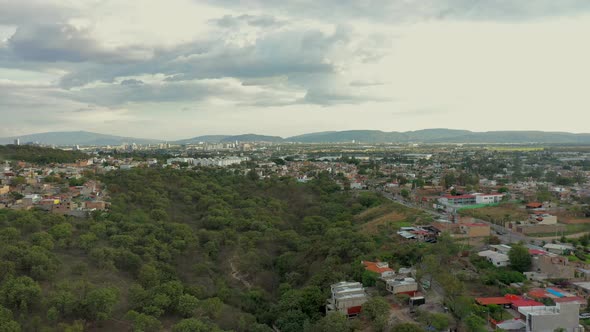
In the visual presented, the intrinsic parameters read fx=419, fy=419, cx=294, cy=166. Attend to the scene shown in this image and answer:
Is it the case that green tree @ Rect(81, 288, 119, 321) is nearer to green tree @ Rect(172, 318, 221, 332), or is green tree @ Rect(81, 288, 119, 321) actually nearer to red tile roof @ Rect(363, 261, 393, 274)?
green tree @ Rect(172, 318, 221, 332)

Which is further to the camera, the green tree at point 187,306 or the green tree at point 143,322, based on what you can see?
the green tree at point 187,306

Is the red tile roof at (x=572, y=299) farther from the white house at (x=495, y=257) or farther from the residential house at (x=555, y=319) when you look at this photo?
the white house at (x=495, y=257)

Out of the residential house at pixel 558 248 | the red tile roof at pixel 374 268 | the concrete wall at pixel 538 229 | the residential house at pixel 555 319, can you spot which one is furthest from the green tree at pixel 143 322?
the concrete wall at pixel 538 229

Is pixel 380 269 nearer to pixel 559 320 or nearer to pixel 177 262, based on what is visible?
pixel 559 320

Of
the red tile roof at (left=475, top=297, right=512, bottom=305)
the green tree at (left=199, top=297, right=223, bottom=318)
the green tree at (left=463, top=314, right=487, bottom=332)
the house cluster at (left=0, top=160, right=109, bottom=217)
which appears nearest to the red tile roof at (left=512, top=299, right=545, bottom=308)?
the red tile roof at (left=475, top=297, right=512, bottom=305)

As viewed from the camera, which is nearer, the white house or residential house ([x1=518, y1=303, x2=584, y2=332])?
residential house ([x1=518, y1=303, x2=584, y2=332])

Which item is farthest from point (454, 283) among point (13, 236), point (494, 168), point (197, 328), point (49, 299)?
point (494, 168)

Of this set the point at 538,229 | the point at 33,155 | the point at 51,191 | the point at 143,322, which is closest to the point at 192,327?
the point at 143,322

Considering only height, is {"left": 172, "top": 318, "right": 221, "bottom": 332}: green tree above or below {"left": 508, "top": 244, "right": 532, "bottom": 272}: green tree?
below

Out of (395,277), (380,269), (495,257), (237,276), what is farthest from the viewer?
(237,276)
